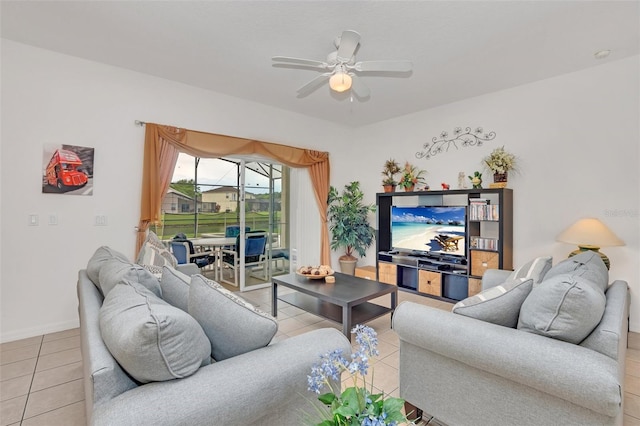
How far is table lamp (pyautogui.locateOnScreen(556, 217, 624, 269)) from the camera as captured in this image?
2.88 metres

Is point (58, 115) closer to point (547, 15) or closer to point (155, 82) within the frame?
point (155, 82)

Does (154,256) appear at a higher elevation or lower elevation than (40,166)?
lower

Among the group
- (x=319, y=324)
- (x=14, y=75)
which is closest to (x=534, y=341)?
(x=319, y=324)

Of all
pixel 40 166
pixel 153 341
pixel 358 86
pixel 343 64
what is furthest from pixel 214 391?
pixel 40 166

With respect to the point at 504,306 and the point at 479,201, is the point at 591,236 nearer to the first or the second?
the point at 479,201

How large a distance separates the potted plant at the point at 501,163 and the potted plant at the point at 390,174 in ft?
4.43

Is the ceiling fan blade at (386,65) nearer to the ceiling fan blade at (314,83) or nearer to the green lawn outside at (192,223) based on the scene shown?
the ceiling fan blade at (314,83)

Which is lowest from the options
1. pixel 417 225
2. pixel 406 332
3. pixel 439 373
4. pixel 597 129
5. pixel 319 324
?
pixel 319 324

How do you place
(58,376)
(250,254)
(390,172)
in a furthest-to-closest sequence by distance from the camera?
(390,172), (250,254), (58,376)

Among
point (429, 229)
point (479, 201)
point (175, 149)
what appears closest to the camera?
point (175, 149)

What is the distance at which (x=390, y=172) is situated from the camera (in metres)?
4.89

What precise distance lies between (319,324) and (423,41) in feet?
9.54

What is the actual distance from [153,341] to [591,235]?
3.70 metres

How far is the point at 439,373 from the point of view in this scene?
1580mm
